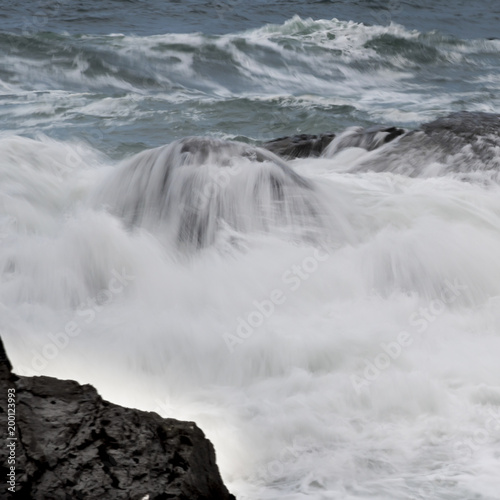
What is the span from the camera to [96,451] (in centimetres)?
326

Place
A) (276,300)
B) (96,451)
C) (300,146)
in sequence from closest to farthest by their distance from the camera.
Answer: (96,451), (276,300), (300,146)

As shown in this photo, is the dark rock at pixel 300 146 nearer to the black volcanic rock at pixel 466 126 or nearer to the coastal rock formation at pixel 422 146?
the coastal rock formation at pixel 422 146

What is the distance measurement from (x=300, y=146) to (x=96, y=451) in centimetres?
522

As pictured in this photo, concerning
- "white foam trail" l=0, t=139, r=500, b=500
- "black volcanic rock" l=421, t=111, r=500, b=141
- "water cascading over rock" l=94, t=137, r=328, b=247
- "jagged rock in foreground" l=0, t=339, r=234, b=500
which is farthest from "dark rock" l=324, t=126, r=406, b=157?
"jagged rock in foreground" l=0, t=339, r=234, b=500

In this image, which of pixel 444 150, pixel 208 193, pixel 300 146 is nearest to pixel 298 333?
pixel 208 193

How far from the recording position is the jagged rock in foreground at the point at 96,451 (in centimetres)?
312

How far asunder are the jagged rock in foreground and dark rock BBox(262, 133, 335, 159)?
4.76 metres

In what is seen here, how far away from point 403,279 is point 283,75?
30.4 ft

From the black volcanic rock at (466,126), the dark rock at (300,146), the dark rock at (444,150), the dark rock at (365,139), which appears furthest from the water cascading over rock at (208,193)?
the black volcanic rock at (466,126)

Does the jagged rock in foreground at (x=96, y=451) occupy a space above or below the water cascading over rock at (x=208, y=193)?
below

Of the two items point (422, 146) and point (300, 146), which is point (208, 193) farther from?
point (422, 146)

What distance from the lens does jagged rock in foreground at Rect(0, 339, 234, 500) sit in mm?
3115

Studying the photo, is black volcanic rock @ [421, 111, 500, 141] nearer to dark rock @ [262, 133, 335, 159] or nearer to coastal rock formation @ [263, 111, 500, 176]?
coastal rock formation @ [263, 111, 500, 176]

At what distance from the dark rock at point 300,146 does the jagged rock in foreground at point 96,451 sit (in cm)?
476
